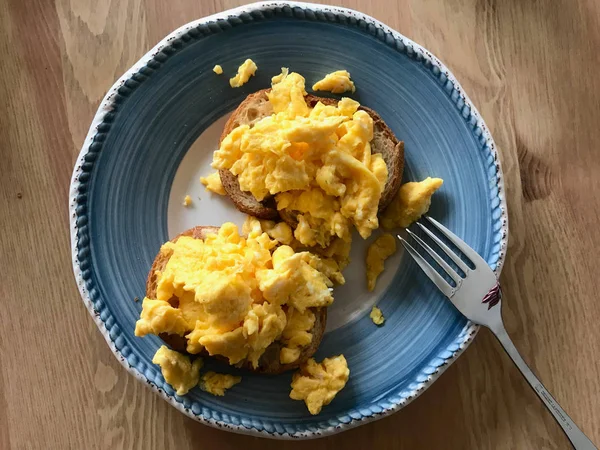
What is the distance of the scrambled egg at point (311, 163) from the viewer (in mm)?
1760

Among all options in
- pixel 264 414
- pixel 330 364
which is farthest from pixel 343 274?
pixel 264 414

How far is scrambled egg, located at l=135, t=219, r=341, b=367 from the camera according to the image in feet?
5.58

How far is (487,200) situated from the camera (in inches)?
77.9

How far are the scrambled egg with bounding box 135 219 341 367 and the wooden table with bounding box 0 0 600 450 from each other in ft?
1.59

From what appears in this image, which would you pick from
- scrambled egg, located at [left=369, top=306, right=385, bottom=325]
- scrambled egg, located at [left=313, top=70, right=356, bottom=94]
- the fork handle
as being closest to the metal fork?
the fork handle

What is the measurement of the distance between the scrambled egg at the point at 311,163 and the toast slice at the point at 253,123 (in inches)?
2.6

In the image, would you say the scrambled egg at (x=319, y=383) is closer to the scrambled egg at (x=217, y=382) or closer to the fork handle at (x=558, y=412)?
the scrambled egg at (x=217, y=382)

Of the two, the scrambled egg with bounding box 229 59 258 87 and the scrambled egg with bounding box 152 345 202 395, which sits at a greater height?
the scrambled egg with bounding box 229 59 258 87

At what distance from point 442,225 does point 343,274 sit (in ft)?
1.23

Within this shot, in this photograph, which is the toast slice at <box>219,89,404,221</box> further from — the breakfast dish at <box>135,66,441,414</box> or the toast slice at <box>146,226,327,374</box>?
the toast slice at <box>146,226,327,374</box>

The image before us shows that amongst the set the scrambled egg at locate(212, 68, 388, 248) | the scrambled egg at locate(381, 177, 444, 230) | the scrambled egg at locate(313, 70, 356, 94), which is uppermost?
the scrambled egg at locate(313, 70, 356, 94)

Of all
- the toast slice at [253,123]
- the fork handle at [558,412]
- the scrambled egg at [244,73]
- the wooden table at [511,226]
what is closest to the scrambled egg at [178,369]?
the wooden table at [511,226]

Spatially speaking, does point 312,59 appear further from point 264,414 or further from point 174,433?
point 174,433

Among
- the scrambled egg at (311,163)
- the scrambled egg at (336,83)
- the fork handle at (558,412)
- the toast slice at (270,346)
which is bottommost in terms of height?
the fork handle at (558,412)
